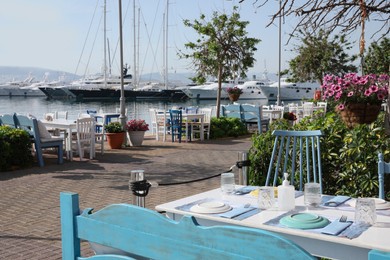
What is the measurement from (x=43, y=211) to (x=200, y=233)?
5.43 m

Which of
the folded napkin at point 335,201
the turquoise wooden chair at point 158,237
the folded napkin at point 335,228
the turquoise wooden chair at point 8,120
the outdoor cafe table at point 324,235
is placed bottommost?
the outdoor cafe table at point 324,235

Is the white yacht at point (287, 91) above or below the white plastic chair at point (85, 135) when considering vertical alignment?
above

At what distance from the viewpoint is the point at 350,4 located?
4.33 meters

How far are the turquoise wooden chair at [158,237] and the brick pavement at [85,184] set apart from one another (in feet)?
9.25

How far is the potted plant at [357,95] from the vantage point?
18.7 ft

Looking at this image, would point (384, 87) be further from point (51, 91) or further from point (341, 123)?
point (51, 91)

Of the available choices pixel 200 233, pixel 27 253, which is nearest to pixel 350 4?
pixel 200 233

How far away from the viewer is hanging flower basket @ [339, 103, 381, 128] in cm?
568

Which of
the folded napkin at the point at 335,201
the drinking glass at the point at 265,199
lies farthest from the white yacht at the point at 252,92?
the drinking glass at the point at 265,199

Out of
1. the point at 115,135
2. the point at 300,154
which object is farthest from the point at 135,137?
the point at 300,154

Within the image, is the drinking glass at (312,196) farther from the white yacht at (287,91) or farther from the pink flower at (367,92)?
the white yacht at (287,91)

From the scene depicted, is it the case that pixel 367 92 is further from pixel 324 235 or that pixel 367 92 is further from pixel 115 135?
pixel 115 135

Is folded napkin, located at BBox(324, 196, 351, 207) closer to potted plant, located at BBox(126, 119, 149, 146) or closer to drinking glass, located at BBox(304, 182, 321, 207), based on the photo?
drinking glass, located at BBox(304, 182, 321, 207)

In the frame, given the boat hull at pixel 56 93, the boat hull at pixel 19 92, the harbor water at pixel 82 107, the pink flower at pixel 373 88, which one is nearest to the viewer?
the pink flower at pixel 373 88
